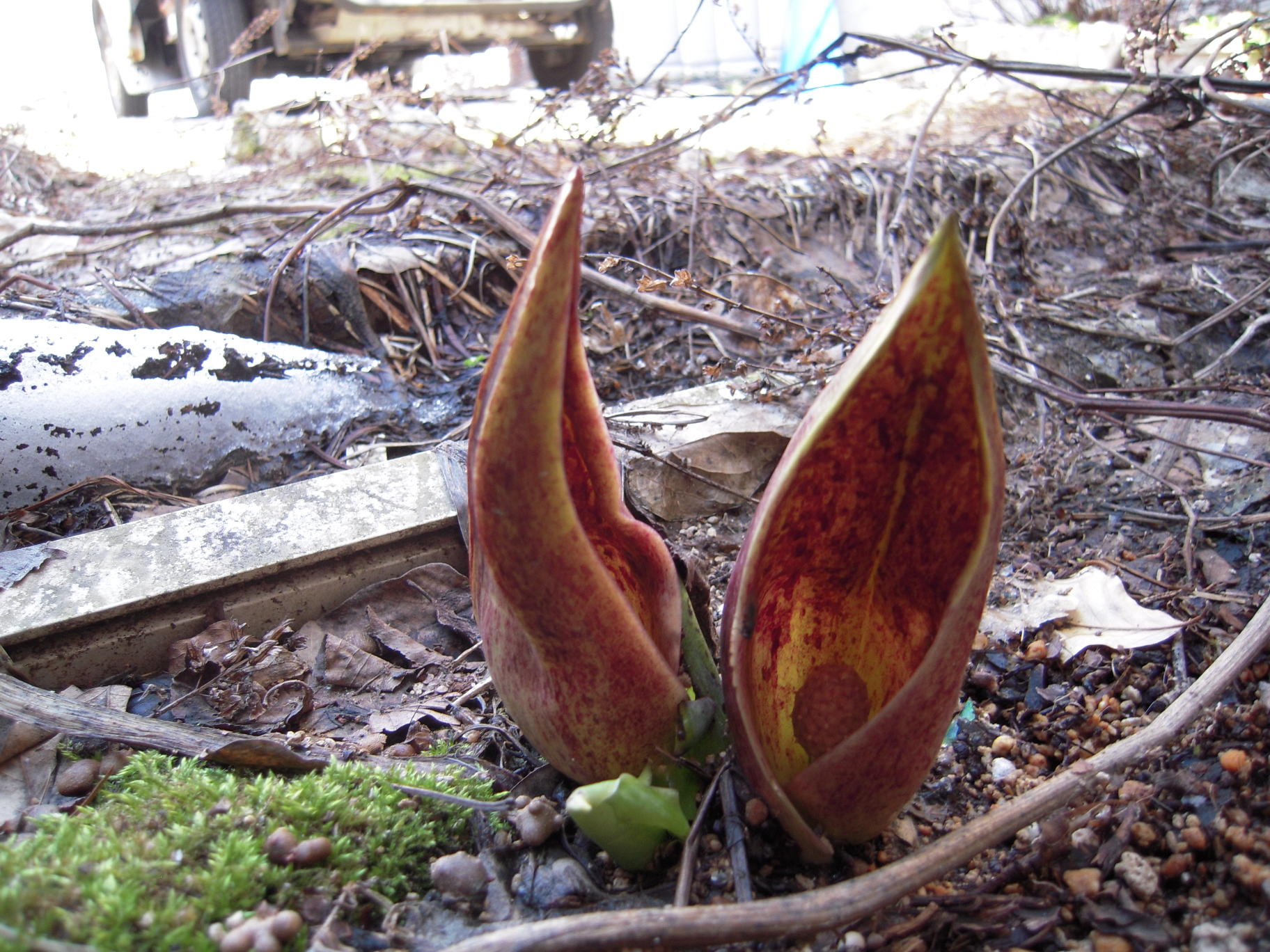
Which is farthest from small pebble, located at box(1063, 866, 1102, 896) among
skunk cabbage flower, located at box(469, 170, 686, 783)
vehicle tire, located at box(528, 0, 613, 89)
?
vehicle tire, located at box(528, 0, 613, 89)

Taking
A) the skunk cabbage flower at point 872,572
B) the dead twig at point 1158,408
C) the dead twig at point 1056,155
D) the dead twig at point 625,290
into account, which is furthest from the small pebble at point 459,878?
the dead twig at point 1056,155

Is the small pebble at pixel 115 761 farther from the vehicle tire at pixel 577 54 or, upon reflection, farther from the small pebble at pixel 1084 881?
the vehicle tire at pixel 577 54

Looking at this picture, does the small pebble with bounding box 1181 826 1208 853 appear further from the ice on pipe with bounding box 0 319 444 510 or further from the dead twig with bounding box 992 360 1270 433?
the ice on pipe with bounding box 0 319 444 510

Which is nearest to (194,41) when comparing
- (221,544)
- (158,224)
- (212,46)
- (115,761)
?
(212,46)

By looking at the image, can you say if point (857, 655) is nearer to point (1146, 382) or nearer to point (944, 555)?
point (944, 555)

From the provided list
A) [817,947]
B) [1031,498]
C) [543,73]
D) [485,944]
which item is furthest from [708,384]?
[543,73]

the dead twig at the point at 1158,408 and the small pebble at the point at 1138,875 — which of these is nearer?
the small pebble at the point at 1138,875

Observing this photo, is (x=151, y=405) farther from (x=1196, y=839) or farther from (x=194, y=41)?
(x=194, y=41)
